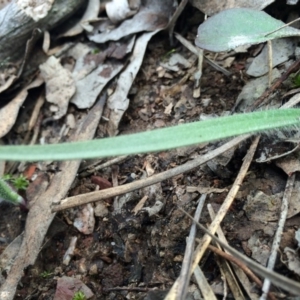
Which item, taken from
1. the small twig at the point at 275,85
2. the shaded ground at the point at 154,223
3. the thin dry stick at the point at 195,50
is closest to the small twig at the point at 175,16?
the thin dry stick at the point at 195,50

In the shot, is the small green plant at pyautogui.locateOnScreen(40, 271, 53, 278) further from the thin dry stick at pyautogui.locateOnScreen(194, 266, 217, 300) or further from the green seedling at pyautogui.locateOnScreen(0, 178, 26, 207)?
the thin dry stick at pyautogui.locateOnScreen(194, 266, 217, 300)

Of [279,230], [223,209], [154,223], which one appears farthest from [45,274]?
[279,230]

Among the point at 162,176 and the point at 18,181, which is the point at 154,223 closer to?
the point at 162,176

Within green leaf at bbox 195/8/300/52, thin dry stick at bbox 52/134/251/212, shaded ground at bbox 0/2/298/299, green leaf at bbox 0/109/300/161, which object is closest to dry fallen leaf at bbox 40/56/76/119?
shaded ground at bbox 0/2/298/299

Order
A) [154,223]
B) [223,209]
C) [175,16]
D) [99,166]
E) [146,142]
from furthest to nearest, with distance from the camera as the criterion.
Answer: [175,16]
[99,166]
[154,223]
[223,209]
[146,142]

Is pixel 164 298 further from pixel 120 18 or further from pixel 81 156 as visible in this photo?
pixel 120 18

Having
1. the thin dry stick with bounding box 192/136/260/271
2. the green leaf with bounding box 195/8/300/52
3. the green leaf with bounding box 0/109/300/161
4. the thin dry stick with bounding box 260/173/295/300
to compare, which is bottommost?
the thin dry stick with bounding box 260/173/295/300

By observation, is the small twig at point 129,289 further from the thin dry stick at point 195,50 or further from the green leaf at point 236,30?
the thin dry stick at point 195,50
